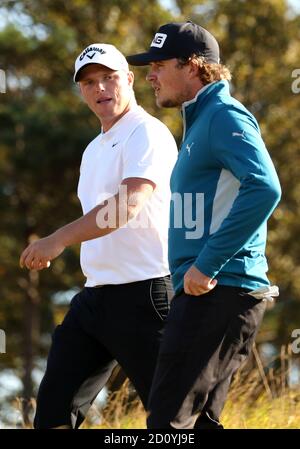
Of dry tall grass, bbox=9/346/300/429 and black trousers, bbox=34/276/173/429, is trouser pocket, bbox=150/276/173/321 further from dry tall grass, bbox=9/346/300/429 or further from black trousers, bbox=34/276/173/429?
dry tall grass, bbox=9/346/300/429

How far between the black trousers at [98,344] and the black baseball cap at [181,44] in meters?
0.99

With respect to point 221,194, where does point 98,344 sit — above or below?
below

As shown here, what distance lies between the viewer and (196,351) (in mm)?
4211

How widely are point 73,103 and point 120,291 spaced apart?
66.0 ft

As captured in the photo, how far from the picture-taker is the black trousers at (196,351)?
4203 mm

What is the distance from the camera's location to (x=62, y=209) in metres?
25.8

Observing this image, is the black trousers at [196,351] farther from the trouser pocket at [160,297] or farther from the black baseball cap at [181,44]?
the black baseball cap at [181,44]

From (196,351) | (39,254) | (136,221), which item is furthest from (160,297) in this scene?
(196,351)

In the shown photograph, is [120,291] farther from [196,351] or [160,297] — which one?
[196,351]

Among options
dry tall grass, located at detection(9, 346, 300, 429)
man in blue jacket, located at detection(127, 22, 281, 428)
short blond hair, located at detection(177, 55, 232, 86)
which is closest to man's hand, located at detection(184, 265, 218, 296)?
man in blue jacket, located at detection(127, 22, 281, 428)

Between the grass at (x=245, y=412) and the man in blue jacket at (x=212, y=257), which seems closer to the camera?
the man in blue jacket at (x=212, y=257)

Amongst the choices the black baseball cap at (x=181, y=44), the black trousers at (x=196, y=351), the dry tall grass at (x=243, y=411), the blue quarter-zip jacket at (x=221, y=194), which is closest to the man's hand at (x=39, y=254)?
the blue quarter-zip jacket at (x=221, y=194)

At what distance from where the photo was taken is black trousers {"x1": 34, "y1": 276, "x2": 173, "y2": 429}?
5.03 metres
